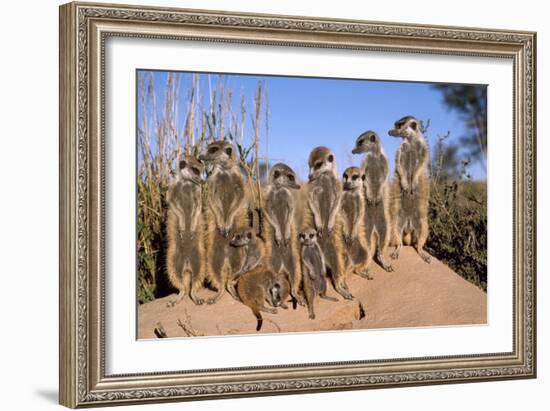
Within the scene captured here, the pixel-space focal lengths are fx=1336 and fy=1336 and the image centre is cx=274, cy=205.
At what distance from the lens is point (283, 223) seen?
6199mm

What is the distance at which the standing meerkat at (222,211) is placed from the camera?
6.08 metres

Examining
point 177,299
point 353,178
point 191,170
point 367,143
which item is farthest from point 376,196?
point 177,299

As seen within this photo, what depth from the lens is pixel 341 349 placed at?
6273 mm

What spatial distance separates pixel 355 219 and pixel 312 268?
1.06ft

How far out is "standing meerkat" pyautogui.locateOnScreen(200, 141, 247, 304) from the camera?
6.08 metres

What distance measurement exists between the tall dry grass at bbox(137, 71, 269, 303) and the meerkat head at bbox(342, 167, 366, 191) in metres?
0.44

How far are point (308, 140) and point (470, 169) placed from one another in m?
0.89

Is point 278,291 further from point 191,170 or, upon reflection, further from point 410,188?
point 410,188

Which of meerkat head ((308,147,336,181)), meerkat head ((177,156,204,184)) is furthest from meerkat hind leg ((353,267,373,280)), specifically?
meerkat head ((177,156,204,184))

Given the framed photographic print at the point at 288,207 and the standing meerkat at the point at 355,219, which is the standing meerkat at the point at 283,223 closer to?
the framed photographic print at the point at 288,207

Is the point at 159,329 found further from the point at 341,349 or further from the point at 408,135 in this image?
the point at 408,135

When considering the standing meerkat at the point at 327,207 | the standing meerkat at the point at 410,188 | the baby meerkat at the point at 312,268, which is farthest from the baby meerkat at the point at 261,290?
the standing meerkat at the point at 410,188

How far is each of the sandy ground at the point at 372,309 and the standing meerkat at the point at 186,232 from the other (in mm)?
73

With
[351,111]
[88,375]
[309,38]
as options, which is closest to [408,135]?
[351,111]
